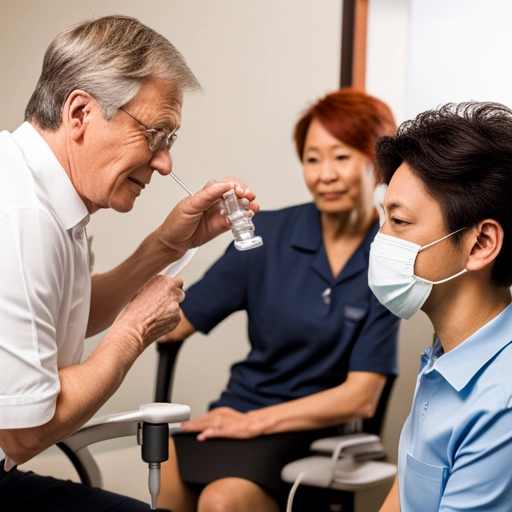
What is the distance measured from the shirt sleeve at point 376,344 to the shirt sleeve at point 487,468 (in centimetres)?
96

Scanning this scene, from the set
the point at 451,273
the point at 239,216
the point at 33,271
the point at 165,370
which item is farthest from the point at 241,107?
the point at 33,271

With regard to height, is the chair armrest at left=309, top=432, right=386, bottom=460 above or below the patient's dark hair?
below

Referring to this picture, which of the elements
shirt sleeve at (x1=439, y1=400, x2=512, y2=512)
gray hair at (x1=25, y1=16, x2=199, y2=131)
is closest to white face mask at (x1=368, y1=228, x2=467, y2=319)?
shirt sleeve at (x1=439, y1=400, x2=512, y2=512)

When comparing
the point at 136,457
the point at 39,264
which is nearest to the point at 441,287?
the point at 39,264

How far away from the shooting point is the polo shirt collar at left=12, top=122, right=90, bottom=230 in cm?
134

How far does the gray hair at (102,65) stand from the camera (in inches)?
51.9

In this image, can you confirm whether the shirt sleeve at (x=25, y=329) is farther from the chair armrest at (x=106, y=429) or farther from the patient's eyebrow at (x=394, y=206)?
the patient's eyebrow at (x=394, y=206)

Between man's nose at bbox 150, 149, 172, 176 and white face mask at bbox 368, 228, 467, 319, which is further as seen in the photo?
man's nose at bbox 150, 149, 172, 176

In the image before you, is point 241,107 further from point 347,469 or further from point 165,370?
point 347,469

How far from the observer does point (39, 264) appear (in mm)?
1201

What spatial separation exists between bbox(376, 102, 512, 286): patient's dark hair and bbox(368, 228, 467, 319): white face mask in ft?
0.22

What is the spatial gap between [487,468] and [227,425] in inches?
41.0

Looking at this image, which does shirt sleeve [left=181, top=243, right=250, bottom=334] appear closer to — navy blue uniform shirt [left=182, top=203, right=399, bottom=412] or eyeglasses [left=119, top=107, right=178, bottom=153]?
navy blue uniform shirt [left=182, top=203, right=399, bottom=412]

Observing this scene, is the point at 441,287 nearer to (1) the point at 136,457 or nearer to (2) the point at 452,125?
(2) the point at 452,125
